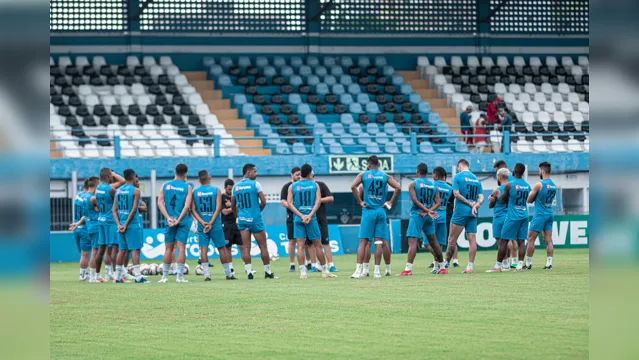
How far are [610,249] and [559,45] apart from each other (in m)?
42.1

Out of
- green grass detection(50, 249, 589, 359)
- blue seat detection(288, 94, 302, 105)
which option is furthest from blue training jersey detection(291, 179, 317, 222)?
blue seat detection(288, 94, 302, 105)

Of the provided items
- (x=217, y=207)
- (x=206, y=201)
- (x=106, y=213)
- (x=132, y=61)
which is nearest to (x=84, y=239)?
(x=106, y=213)

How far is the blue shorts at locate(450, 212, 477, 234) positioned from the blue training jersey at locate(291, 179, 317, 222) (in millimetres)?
2679

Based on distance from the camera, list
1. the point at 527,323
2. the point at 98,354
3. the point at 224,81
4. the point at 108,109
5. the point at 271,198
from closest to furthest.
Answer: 1. the point at 98,354
2. the point at 527,323
3. the point at 271,198
4. the point at 108,109
5. the point at 224,81

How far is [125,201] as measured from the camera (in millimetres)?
18234

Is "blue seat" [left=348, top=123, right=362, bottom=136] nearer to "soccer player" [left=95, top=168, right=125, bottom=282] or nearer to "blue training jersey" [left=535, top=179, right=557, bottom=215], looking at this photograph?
"blue training jersey" [left=535, top=179, right=557, bottom=215]

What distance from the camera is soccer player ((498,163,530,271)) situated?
18.5 metres

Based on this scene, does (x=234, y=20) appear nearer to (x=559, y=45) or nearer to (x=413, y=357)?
(x=559, y=45)

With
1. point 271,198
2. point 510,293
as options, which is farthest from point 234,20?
point 510,293

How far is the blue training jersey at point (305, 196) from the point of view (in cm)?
1788

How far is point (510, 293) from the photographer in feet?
44.8

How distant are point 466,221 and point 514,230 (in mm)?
880

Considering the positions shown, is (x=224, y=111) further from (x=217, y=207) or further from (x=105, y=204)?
(x=217, y=207)

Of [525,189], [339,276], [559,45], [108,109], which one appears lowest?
[339,276]
